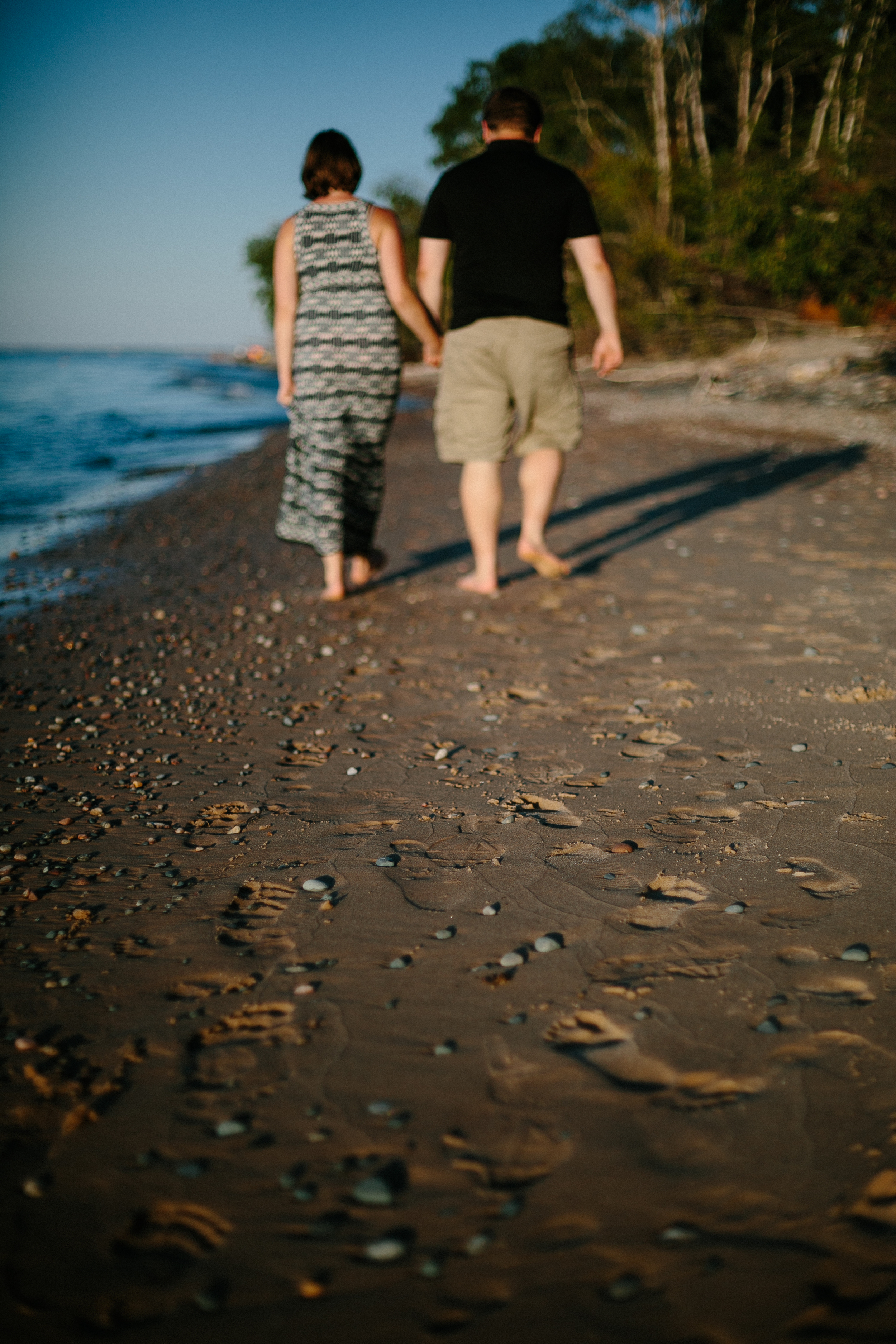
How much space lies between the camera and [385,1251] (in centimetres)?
117

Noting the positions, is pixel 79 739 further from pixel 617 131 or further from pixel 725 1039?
pixel 617 131

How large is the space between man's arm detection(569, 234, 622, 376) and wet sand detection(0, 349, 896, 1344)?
4.93 feet

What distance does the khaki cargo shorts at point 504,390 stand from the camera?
13.6ft

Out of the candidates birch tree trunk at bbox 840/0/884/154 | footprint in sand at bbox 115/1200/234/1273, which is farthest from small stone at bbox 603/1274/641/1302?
birch tree trunk at bbox 840/0/884/154

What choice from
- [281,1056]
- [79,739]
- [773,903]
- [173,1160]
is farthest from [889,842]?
[79,739]

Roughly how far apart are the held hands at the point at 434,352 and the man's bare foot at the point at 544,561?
1117 mm

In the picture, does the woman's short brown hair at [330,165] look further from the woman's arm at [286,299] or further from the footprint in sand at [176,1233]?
the footprint in sand at [176,1233]

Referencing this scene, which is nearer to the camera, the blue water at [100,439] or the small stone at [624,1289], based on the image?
the small stone at [624,1289]

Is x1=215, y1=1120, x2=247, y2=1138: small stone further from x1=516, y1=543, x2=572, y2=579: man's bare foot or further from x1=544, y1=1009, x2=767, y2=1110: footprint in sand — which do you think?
x1=516, y1=543, x2=572, y2=579: man's bare foot

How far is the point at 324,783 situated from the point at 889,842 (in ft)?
5.52

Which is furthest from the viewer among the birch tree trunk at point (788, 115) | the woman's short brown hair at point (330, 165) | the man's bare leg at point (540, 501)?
the birch tree trunk at point (788, 115)

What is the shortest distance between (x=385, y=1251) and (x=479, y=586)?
3752mm

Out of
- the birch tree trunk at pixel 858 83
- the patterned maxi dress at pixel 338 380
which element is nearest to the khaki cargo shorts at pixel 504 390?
the patterned maxi dress at pixel 338 380

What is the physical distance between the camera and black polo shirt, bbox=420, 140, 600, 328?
→ 3.92 meters
